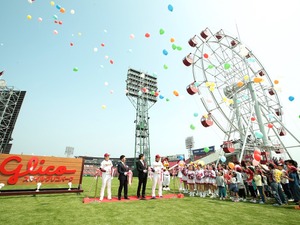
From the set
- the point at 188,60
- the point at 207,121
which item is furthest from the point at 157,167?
the point at 188,60

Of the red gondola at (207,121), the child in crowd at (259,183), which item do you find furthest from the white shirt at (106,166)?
the red gondola at (207,121)

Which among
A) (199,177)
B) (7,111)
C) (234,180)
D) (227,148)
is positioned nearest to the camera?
(234,180)

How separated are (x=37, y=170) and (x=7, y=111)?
90.8 ft

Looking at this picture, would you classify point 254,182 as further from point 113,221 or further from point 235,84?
point 235,84

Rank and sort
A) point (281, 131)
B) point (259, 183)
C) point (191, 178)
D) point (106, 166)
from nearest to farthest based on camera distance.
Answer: point (106, 166)
point (259, 183)
point (191, 178)
point (281, 131)

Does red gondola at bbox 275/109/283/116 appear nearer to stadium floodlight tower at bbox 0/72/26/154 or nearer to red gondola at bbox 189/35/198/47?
red gondola at bbox 189/35/198/47

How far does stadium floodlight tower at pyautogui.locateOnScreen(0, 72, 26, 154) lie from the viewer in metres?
27.6

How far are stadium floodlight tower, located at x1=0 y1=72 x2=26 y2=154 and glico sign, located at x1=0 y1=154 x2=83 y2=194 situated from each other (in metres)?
25.9

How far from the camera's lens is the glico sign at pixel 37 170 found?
7.27 meters

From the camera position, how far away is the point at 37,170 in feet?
25.6

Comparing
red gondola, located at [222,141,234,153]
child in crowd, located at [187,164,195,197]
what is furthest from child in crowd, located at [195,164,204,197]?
red gondola, located at [222,141,234,153]

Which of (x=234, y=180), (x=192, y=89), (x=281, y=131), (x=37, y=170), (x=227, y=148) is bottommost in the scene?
(x=234, y=180)

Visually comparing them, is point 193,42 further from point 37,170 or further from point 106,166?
point 37,170

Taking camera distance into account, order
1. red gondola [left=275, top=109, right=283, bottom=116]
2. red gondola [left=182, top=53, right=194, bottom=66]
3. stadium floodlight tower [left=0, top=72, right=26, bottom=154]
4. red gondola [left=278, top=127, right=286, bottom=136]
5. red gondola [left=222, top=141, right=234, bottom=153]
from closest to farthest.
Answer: red gondola [left=222, top=141, right=234, bottom=153] < red gondola [left=278, top=127, right=286, bottom=136] < red gondola [left=182, top=53, right=194, bottom=66] < red gondola [left=275, top=109, right=283, bottom=116] < stadium floodlight tower [left=0, top=72, right=26, bottom=154]
